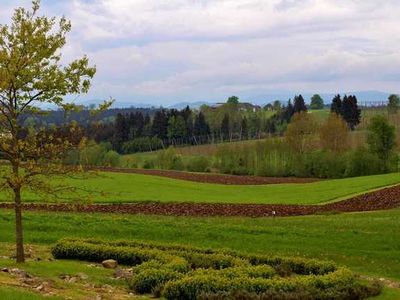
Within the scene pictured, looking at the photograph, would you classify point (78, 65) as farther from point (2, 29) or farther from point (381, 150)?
point (381, 150)

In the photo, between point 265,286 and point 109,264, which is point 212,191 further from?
point 265,286

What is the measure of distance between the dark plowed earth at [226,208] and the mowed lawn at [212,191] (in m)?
3.91

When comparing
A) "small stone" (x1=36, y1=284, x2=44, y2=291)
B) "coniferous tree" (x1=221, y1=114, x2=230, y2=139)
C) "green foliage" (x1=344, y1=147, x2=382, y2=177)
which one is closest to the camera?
"small stone" (x1=36, y1=284, x2=44, y2=291)

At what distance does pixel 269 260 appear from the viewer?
21.0 meters

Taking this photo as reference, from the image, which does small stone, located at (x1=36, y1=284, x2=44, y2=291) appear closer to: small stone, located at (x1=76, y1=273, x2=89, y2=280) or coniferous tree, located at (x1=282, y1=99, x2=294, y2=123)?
small stone, located at (x1=76, y1=273, x2=89, y2=280)

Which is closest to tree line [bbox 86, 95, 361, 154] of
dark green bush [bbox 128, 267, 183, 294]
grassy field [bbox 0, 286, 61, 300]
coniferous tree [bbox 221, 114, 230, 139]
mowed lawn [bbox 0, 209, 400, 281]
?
coniferous tree [bbox 221, 114, 230, 139]

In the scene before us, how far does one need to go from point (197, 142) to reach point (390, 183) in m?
107

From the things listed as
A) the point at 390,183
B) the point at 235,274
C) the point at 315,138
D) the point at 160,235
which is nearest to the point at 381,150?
the point at 315,138

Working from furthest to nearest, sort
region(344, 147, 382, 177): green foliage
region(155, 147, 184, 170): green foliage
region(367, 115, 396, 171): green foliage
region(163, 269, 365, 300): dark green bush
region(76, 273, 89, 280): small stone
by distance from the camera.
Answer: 1. region(155, 147, 184, 170): green foliage
2. region(344, 147, 382, 177): green foliage
3. region(367, 115, 396, 171): green foliage
4. region(76, 273, 89, 280): small stone
5. region(163, 269, 365, 300): dark green bush

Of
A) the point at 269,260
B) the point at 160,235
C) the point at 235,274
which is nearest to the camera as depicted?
the point at 235,274

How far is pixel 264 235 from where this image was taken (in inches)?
1096

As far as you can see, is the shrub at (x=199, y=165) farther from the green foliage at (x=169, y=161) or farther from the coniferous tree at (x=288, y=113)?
the coniferous tree at (x=288, y=113)

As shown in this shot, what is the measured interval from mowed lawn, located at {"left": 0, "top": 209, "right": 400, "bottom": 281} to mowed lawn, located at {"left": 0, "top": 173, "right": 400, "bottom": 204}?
16413mm

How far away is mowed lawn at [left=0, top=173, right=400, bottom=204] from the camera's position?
5188cm
